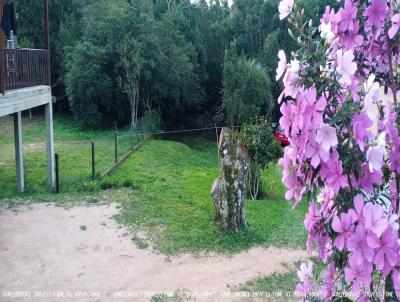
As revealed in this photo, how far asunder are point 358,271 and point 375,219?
18cm

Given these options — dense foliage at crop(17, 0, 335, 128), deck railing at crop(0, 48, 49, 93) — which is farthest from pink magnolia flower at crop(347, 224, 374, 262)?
dense foliage at crop(17, 0, 335, 128)

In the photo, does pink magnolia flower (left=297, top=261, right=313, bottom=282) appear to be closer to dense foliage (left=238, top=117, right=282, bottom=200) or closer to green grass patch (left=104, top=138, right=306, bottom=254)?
green grass patch (left=104, top=138, right=306, bottom=254)

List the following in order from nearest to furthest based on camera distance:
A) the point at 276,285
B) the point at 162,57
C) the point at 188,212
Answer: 1. the point at 276,285
2. the point at 188,212
3. the point at 162,57

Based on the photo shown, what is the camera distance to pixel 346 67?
4.39 ft

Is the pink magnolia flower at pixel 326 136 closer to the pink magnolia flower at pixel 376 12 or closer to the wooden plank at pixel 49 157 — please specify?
the pink magnolia flower at pixel 376 12

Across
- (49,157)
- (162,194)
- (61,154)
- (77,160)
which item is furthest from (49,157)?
(61,154)

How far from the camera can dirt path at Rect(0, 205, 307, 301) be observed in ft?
16.4

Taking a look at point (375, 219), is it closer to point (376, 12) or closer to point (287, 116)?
point (287, 116)

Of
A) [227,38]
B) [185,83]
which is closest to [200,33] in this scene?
[227,38]

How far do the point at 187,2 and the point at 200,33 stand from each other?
3951 mm

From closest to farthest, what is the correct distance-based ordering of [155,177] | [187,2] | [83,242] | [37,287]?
[37,287] < [83,242] < [155,177] < [187,2]

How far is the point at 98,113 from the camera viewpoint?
62.4 feet

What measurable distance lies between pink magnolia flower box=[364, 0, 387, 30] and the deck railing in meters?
6.49

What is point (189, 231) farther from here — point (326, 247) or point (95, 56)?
point (95, 56)
